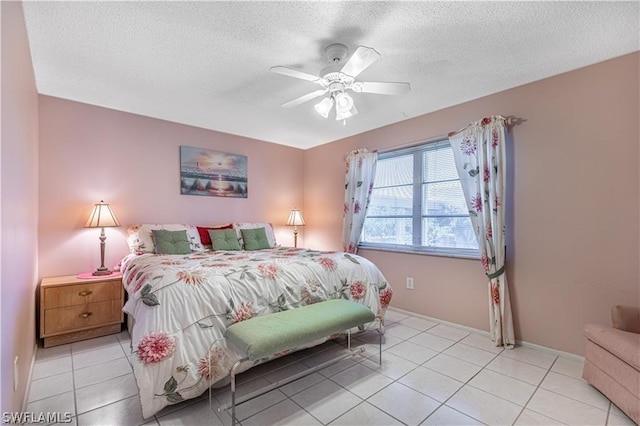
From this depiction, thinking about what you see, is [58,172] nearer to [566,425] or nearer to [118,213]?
[118,213]

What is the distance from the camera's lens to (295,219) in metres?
4.67

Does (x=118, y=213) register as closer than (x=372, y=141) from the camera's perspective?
Yes

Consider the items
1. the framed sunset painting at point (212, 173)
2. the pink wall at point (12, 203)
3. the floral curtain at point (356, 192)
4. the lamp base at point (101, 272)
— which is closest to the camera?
the pink wall at point (12, 203)

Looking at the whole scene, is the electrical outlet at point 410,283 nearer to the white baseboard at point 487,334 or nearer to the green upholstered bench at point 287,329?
the white baseboard at point 487,334

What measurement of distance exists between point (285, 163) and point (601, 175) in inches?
148

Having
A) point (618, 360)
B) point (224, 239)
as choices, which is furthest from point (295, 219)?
point (618, 360)

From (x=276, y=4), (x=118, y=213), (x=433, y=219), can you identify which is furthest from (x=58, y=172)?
(x=433, y=219)

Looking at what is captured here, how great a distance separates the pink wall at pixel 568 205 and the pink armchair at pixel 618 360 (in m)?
0.37

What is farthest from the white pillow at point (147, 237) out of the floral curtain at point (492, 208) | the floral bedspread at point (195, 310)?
the floral curtain at point (492, 208)

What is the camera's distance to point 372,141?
3.97 meters

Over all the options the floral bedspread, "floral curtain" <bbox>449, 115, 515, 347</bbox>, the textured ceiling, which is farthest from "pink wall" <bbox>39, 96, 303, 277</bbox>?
"floral curtain" <bbox>449, 115, 515, 347</bbox>

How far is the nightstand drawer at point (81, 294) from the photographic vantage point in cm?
257

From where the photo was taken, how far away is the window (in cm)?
314

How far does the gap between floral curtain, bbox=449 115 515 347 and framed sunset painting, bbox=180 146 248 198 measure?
294 cm
